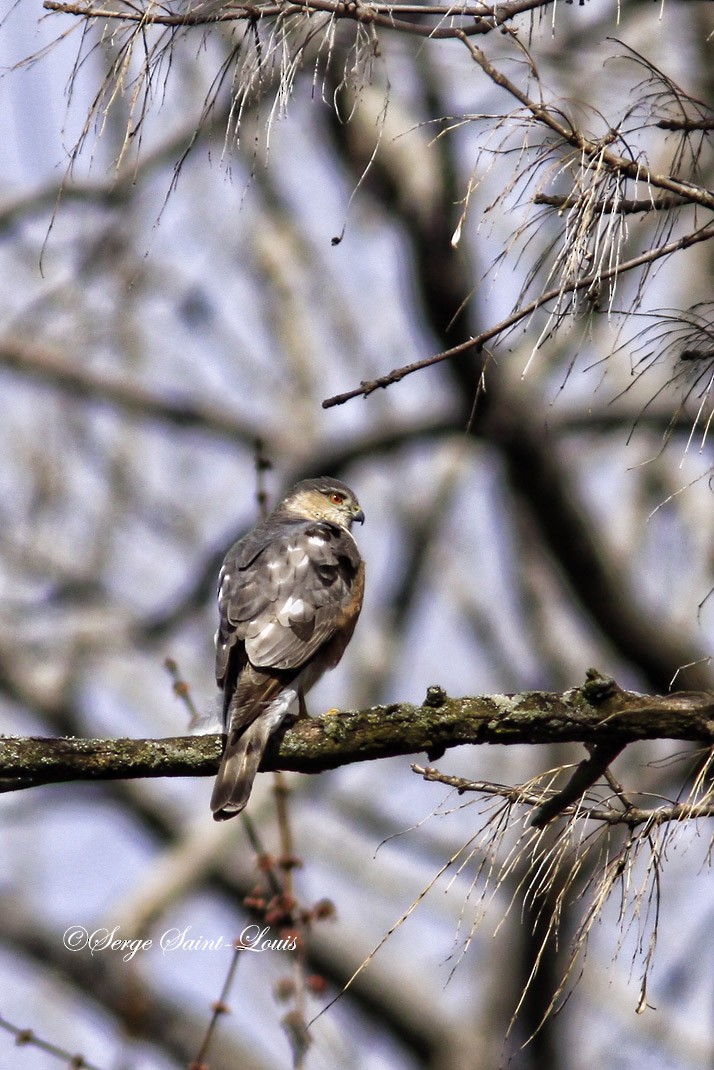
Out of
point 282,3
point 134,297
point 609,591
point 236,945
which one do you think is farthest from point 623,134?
point 134,297

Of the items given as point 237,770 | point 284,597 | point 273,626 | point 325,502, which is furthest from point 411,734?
point 325,502

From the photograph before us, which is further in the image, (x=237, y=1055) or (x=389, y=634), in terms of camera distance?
(x=389, y=634)

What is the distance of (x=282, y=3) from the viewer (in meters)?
2.86

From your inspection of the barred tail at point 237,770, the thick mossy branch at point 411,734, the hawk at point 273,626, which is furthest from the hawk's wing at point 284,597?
the thick mossy branch at point 411,734

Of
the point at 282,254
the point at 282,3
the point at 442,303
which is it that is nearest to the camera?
the point at 282,3

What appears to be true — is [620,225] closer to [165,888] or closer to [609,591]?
[609,591]

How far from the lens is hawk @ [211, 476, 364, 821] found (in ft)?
12.6

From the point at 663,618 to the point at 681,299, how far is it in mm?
3925

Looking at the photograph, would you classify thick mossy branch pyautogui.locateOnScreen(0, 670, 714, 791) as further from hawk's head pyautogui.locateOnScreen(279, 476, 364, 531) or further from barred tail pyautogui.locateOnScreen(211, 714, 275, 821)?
hawk's head pyautogui.locateOnScreen(279, 476, 364, 531)

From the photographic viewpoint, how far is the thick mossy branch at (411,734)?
2.94 metres

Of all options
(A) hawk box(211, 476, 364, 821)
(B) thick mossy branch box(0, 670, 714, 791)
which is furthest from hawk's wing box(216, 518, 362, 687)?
(B) thick mossy branch box(0, 670, 714, 791)

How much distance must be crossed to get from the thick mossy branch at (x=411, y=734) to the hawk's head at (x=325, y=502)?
119 inches

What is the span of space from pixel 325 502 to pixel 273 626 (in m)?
2.05

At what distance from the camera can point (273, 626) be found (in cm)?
462
